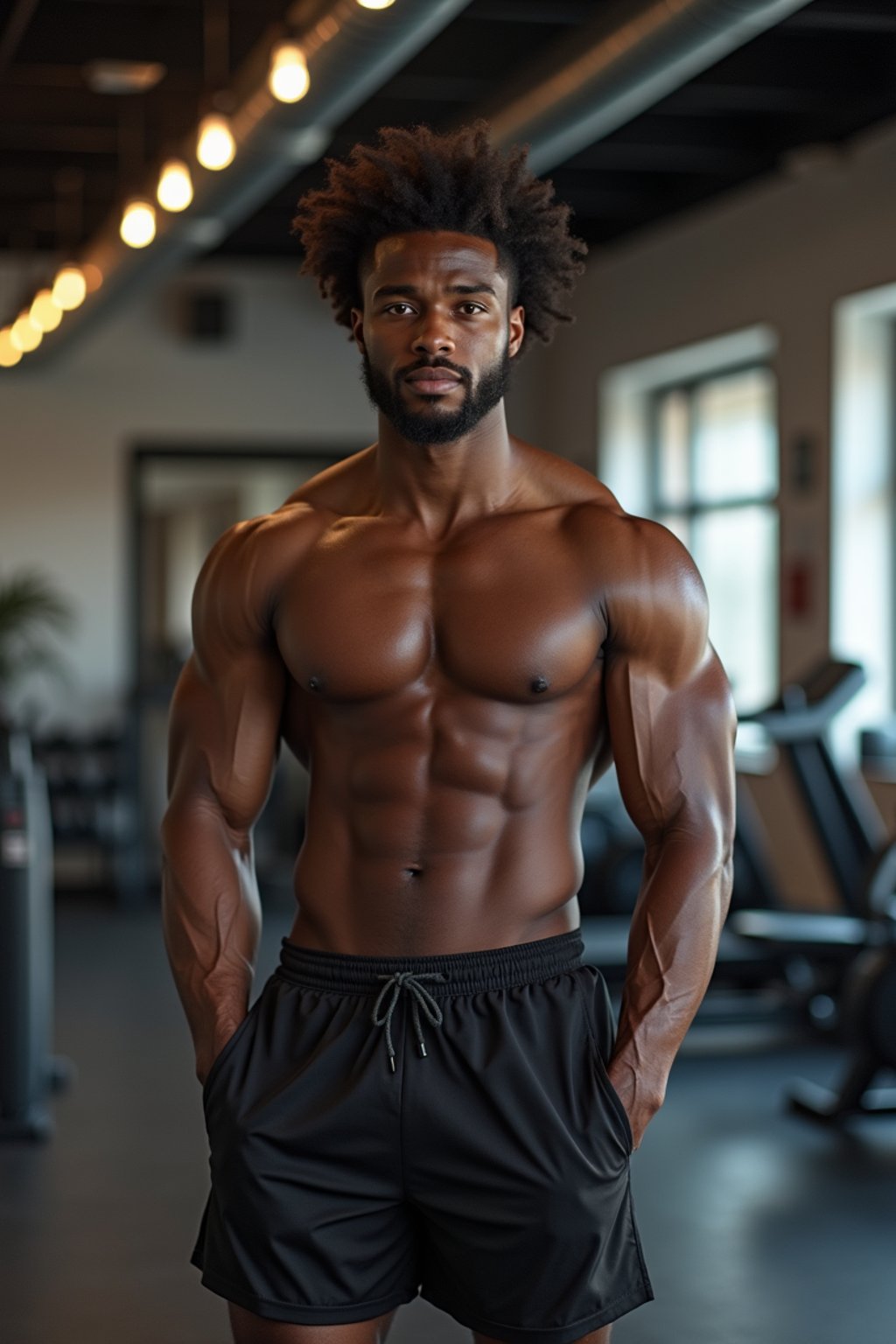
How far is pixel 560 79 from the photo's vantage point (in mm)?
4801

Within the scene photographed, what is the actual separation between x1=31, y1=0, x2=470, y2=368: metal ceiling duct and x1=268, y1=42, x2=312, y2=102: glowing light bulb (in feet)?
0.08

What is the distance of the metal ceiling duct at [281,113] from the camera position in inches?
159

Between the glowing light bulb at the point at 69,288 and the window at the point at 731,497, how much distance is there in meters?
2.71

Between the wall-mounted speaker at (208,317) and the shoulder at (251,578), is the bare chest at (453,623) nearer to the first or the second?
the shoulder at (251,578)

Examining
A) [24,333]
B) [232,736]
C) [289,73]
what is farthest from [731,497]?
[232,736]

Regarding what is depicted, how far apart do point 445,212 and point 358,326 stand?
0.18 metres

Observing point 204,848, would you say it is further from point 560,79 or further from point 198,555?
point 198,555

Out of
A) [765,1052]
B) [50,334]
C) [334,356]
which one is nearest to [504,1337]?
[765,1052]

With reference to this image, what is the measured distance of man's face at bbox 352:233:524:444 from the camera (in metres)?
1.80

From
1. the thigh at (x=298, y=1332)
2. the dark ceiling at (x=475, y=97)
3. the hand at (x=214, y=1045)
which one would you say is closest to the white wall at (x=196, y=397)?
the dark ceiling at (x=475, y=97)

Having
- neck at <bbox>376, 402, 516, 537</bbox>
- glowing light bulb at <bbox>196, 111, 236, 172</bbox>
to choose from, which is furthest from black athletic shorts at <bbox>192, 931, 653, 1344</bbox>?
glowing light bulb at <bbox>196, 111, 236, 172</bbox>

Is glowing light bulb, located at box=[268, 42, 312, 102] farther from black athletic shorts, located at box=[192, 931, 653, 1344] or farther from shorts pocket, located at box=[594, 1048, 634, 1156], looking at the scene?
shorts pocket, located at box=[594, 1048, 634, 1156]

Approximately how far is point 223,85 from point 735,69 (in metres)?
1.80

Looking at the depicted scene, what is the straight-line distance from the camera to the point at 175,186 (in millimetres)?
5512
